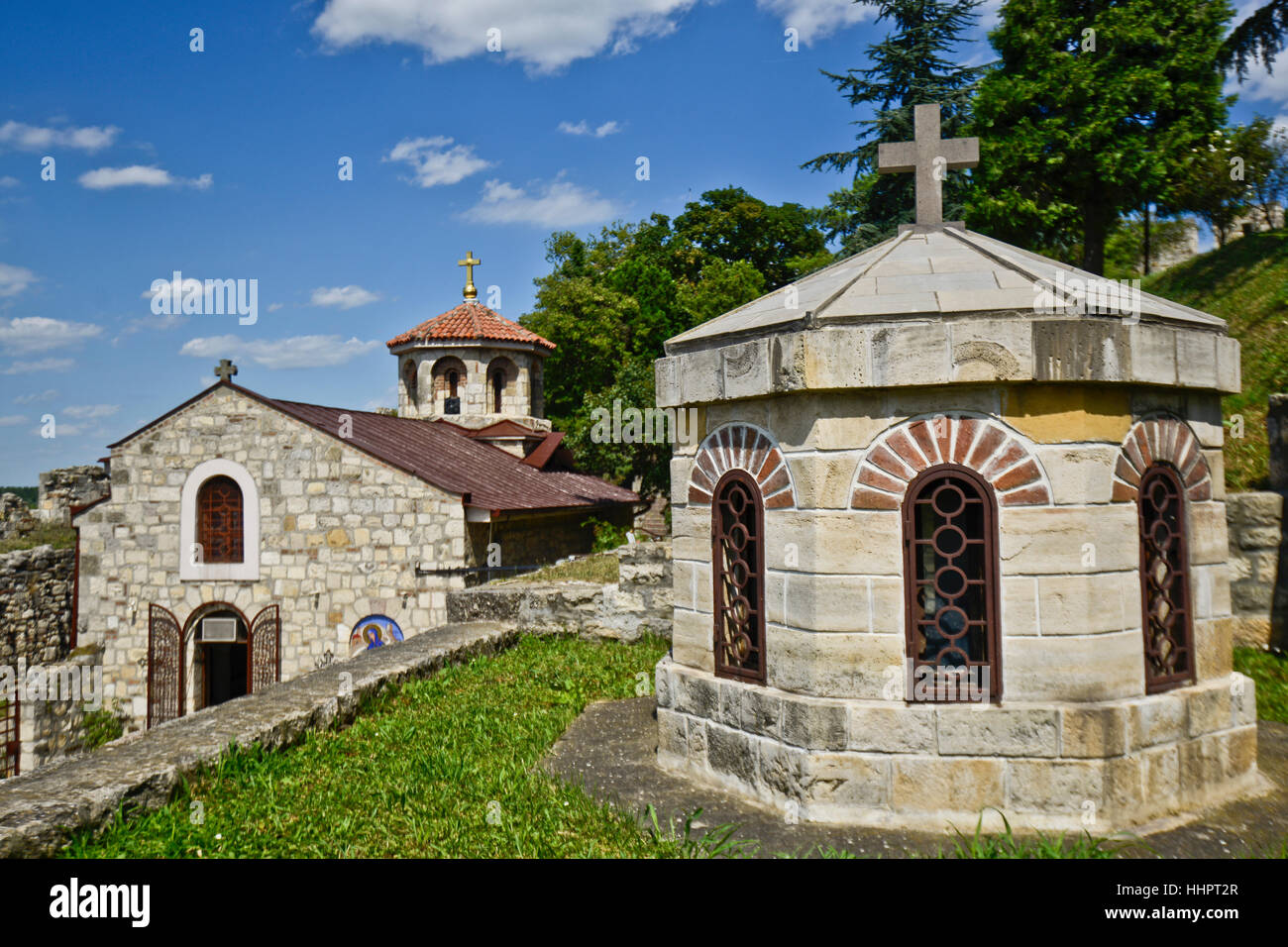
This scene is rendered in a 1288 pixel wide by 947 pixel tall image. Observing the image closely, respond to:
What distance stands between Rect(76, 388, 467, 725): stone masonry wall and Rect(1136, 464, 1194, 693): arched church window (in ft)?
36.0

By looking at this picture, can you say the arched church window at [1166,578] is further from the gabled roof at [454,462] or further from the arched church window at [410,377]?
the arched church window at [410,377]

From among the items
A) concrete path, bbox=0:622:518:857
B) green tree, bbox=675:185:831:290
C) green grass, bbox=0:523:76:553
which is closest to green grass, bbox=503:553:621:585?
concrete path, bbox=0:622:518:857

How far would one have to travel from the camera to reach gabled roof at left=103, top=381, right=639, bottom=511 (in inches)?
592

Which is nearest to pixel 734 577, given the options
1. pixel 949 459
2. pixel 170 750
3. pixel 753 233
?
pixel 949 459

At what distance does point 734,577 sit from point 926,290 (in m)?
2.33

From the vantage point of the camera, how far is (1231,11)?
56.1 ft

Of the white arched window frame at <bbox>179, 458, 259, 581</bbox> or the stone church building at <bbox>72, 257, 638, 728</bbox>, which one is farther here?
the white arched window frame at <bbox>179, 458, 259, 581</bbox>

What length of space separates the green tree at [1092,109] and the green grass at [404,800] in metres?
14.9

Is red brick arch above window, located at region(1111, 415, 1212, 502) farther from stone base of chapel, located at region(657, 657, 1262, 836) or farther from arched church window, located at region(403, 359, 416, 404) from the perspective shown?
arched church window, located at region(403, 359, 416, 404)

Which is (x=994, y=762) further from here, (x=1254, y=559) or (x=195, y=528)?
(x=195, y=528)

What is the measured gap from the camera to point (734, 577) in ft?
20.5

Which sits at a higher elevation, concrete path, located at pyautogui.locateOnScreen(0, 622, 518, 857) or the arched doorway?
concrete path, located at pyautogui.locateOnScreen(0, 622, 518, 857)
